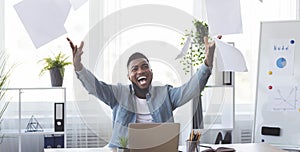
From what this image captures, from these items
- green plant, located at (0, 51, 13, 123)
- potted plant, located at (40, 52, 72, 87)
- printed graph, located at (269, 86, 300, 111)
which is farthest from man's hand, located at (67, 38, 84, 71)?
printed graph, located at (269, 86, 300, 111)

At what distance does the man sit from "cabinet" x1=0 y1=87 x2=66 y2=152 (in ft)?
6.92

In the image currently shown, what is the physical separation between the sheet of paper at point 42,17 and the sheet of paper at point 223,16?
0.39 metres

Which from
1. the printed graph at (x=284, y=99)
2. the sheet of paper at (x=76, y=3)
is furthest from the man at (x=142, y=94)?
the printed graph at (x=284, y=99)

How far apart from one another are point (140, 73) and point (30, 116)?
235 centimetres

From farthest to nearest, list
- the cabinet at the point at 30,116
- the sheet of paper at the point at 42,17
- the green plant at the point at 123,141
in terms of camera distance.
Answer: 1. the cabinet at the point at 30,116
2. the green plant at the point at 123,141
3. the sheet of paper at the point at 42,17

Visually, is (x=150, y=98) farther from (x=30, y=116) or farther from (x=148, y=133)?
(x=30, y=116)

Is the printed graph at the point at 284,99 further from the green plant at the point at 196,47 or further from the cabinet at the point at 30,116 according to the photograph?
the green plant at the point at 196,47

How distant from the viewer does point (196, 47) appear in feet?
4.67

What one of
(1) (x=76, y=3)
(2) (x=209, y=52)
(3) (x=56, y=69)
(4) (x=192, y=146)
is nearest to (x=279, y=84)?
(3) (x=56, y=69)

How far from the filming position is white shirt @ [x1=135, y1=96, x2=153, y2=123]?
147 centimetres

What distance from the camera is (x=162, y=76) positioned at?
1477mm

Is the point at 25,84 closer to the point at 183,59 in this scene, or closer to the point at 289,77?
the point at 289,77

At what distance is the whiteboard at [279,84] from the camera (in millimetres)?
3457

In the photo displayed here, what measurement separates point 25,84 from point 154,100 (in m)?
2.26
